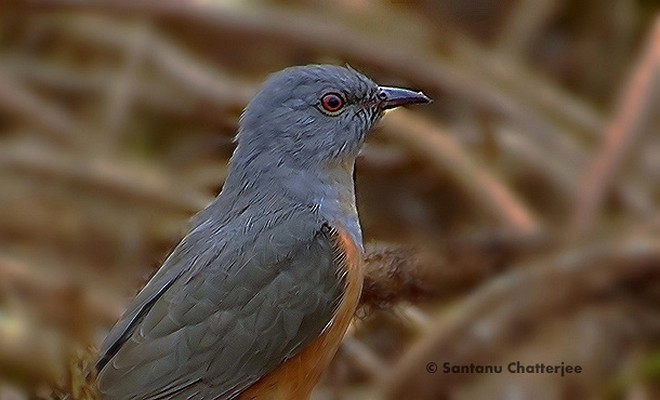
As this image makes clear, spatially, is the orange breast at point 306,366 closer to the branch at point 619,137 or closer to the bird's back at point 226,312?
the bird's back at point 226,312

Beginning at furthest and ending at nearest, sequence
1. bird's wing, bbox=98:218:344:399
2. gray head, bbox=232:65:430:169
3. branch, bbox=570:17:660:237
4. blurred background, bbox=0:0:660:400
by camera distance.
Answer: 1. branch, bbox=570:17:660:237
2. blurred background, bbox=0:0:660:400
3. gray head, bbox=232:65:430:169
4. bird's wing, bbox=98:218:344:399

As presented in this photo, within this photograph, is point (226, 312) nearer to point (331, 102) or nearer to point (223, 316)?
point (223, 316)

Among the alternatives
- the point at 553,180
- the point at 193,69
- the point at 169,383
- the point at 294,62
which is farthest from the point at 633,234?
the point at 169,383

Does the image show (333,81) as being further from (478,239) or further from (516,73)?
(516,73)

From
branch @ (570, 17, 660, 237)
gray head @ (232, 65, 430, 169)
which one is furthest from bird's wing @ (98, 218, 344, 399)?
branch @ (570, 17, 660, 237)

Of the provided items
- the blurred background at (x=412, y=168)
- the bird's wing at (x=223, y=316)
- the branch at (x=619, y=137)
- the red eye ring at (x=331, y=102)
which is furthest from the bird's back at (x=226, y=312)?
the branch at (x=619, y=137)

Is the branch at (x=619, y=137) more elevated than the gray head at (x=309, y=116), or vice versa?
the gray head at (x=309, y=116)

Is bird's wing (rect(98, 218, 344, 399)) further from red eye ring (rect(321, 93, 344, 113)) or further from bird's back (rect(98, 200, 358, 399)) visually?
red eye ring (rect(321, 93, 344, 113))
